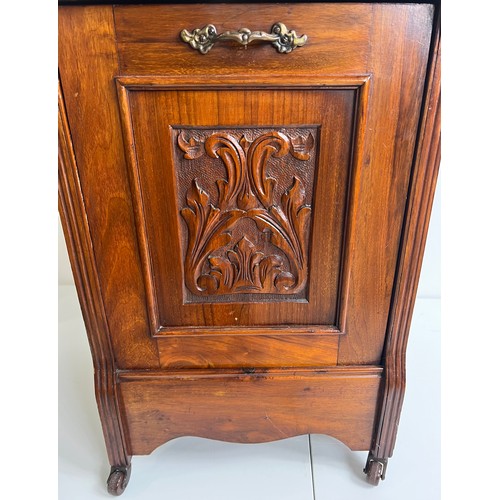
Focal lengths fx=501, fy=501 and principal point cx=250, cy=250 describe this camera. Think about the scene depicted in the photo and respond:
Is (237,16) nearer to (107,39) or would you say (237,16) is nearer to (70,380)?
(107,39)

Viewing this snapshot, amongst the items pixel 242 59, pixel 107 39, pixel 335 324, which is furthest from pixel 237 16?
pixel 335 324

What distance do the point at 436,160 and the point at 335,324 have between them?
1.10 feet

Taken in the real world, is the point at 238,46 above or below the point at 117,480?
above

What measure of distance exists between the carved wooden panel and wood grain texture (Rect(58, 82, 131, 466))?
0.53 ft

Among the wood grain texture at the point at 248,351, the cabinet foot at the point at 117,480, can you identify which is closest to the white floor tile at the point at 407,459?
the wood grain texture at the point at 248,351

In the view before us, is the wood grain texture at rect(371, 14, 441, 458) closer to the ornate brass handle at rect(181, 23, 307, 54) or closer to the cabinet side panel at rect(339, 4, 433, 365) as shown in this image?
the cabinet side panel at rect(339, 4, 433, 365)

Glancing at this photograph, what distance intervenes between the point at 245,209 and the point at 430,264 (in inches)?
39.7

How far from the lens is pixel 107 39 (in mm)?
703

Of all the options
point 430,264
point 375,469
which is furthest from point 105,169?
point 430,264

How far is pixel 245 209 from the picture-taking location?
2.72 ft

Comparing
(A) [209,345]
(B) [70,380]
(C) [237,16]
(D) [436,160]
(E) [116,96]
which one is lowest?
(B) [70,380]

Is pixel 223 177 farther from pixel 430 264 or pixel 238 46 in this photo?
pixel 430 264

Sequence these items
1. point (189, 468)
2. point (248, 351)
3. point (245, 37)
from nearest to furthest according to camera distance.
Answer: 1. point (245, 37)
2. point (248, 351)
3. point (189, 468)

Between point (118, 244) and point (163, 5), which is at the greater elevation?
point (163, 5)
